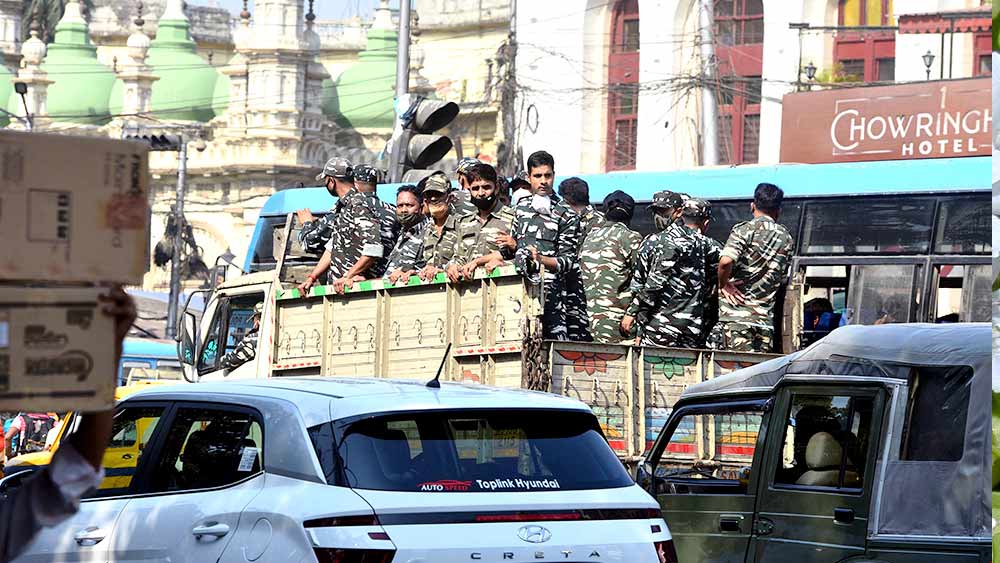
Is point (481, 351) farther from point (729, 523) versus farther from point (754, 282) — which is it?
point (729, 523)

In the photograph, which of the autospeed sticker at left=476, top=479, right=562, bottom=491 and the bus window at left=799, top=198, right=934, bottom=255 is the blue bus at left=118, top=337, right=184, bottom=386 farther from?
the autospeed sticker at left=476, top=479, right=562, bottom=491

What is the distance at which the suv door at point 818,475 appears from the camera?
24.7 feet

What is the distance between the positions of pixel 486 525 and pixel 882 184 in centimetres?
1011

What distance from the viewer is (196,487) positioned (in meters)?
6.77

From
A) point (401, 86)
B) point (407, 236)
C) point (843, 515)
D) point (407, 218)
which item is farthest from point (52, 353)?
point (401, 86)

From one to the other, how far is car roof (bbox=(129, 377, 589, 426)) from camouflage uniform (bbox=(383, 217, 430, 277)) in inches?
196

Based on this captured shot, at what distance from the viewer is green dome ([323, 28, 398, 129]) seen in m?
70.0

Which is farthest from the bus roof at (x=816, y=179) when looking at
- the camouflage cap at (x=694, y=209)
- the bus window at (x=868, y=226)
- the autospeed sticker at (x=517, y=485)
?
the autospeed sticker at (x=517, y=485)

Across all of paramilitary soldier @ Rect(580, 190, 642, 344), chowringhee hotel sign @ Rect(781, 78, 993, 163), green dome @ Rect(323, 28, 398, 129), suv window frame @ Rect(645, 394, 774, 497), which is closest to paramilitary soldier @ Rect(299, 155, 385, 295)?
paramilitary soldier @ Rect(580, 190, 642, 344)

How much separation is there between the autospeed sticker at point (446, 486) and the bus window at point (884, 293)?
9.35m

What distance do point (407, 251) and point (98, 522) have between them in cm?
552

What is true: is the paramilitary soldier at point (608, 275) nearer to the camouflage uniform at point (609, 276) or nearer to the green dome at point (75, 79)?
the camouflage uniform at point (609, 276)

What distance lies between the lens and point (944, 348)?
7.39 metres

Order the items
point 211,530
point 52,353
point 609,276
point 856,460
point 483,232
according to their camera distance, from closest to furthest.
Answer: point 52,353 < point 211,530 < point 856,460 < point 483,232 < point 609,276
